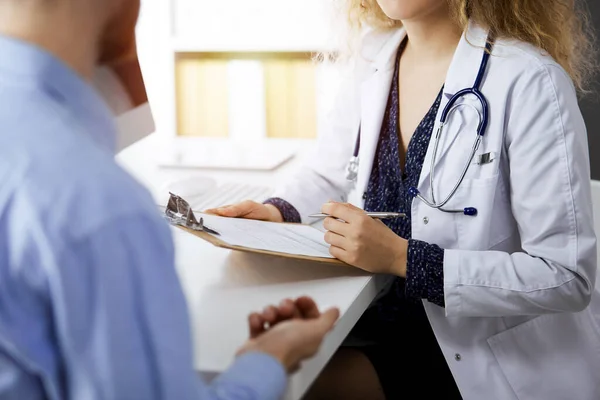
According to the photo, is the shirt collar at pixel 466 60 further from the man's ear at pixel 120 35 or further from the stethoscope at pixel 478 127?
the man's ear at pixel 120 35

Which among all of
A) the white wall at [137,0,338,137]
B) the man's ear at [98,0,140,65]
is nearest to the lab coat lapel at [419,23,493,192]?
the man's ear at [98,0,140,65]

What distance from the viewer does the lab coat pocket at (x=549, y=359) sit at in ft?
3.07

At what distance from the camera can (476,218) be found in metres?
0.93

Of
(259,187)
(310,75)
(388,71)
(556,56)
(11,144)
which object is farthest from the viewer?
(310,75)

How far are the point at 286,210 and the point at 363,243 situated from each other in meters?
0.29

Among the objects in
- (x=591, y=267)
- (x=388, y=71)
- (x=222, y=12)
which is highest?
(x=222, y=12)

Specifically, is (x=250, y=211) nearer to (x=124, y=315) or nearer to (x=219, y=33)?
(x=124, y=315)

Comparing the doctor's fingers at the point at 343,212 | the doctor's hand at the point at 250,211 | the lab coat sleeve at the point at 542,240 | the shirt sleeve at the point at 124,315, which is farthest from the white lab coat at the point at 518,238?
the shirt sleeve at the point at 124,315

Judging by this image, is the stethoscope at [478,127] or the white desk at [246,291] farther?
the stethoscope at [478,127]

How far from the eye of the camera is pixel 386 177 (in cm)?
110

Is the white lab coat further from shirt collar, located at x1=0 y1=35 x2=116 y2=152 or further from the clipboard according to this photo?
shirt collar, located at x1=0 y1=35 x2=116 y2=152

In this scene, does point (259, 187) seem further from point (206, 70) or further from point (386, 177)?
point (206, 70)

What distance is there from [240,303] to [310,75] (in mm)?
1527

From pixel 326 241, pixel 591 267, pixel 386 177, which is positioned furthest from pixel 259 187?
pixel 591 267
